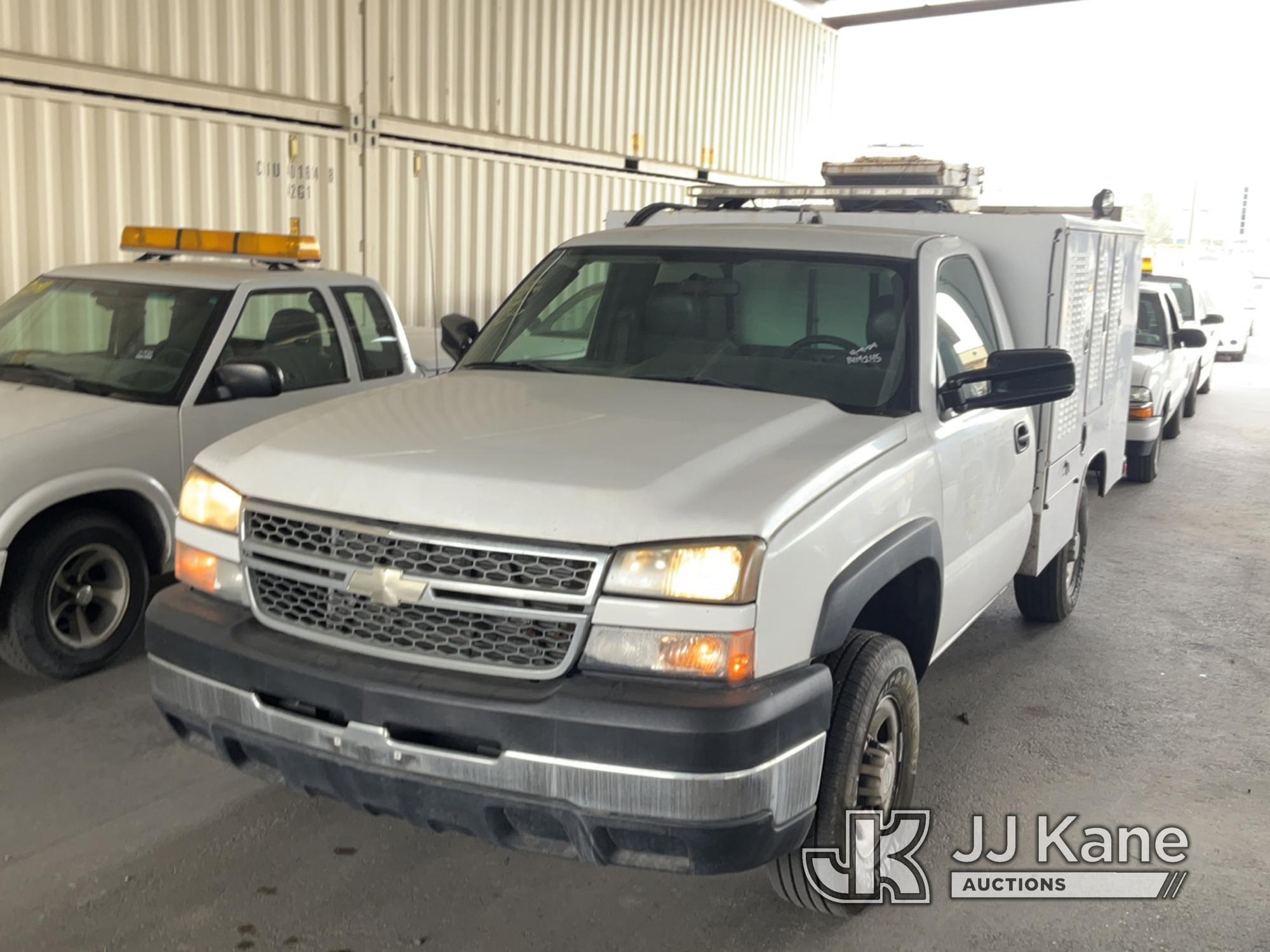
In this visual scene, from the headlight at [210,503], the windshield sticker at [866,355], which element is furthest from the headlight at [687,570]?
the windshield sticker at [866,355]

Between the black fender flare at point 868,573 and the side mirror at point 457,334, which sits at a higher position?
the side mirror at point 457,334

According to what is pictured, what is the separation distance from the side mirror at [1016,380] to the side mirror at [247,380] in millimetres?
3159

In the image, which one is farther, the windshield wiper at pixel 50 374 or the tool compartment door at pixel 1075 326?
the windshield wiper at pixel 50 374

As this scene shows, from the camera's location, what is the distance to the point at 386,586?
117 inches

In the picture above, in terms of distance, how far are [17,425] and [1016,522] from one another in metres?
4.07

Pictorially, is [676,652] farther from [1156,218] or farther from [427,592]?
[1156,218]

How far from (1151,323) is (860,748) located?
9.86 meters

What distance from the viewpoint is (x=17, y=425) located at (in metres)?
5.00

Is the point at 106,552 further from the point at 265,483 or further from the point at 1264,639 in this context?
the point at 1264,639

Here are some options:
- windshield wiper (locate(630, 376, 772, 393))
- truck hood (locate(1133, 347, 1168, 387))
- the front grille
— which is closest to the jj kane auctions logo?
the front grille

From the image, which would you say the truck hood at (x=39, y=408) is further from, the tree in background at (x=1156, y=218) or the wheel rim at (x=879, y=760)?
the tree in background at (x=1156, y=218)

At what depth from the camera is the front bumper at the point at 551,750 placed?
8.91ft

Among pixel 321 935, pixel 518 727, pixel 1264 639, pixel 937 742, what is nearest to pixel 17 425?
pixel 321 935

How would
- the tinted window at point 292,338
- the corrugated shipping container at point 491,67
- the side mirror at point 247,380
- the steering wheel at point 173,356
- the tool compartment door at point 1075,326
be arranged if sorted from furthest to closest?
the corrugated shipping container at point 491,67 < the tinted window at point 292,338 < the steering wheel at point 173,356 < the side mirror at point 247,380 < the tool compartment door at point 1075,326
